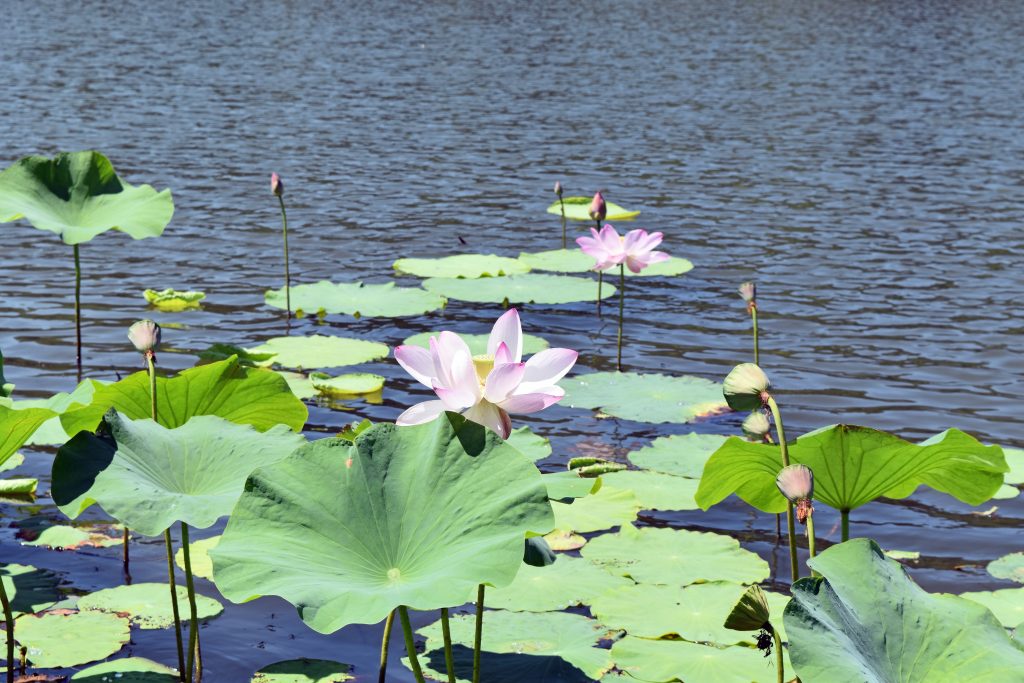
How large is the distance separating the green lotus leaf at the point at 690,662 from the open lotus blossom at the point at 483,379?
982 millimetres

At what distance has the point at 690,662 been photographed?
10.3ft

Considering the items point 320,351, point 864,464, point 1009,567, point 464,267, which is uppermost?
point 864,464

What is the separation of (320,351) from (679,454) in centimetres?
238

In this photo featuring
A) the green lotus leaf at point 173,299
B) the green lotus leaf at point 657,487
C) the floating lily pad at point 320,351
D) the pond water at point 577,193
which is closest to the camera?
the green lotus leaf at point 657,487

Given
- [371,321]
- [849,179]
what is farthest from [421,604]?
[849,179]

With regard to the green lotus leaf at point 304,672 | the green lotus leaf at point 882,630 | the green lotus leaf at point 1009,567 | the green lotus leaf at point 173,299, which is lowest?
the green lotus leaf at point 1009,567

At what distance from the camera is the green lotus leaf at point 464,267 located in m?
8.11

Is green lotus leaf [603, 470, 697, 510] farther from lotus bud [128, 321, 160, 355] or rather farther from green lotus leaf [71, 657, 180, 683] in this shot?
lotus bud [128, 321, 160, 355]

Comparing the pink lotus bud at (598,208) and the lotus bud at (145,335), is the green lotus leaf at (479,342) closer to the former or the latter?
the pink lotus bud at (598,208)

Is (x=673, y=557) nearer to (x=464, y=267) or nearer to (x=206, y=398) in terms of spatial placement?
(x=206, y=398)

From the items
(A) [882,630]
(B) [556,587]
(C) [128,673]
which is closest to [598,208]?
(B) [556,587]

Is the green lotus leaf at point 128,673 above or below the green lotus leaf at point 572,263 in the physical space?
below

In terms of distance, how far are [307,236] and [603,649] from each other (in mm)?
7142

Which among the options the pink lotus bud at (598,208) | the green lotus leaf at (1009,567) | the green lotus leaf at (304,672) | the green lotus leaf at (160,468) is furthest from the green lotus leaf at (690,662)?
the pink lotus bud at (598,208)
